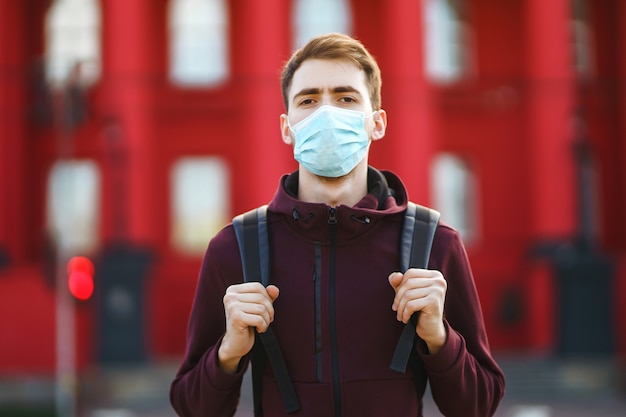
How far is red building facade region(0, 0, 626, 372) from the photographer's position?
18750 mm

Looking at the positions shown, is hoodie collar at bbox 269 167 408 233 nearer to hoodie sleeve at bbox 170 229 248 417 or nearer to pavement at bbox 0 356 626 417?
hoodie sleeve at bbox 170 229 248 417

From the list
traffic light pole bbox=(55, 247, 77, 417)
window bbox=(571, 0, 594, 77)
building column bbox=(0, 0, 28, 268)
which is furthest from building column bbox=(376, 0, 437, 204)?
building column bbox=(0, 0, 28, 268)

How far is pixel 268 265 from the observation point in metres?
2.40

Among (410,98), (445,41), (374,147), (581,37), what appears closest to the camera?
(410,98)

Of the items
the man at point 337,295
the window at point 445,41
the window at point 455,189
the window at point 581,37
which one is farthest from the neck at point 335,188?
the window at point 581,37

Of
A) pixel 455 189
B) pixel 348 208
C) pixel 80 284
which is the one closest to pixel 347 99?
pixel 348 208

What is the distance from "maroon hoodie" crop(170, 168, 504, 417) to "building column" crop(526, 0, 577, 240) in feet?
56.8

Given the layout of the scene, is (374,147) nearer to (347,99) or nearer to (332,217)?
(347,99)

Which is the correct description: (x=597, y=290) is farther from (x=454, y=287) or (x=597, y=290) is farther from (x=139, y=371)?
(x=454, y=287)

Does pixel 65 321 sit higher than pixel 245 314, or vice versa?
pixel 245 314

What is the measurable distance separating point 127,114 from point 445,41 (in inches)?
321

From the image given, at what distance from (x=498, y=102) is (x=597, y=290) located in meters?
5.53

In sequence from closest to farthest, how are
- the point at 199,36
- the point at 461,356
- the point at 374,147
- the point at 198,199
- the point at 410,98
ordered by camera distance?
the point at 461,356 < the point at 410,98 < the point at 374,147 < the point at 198,199 < the point at 199,36

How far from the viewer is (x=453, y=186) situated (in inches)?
861
